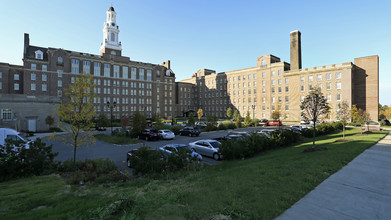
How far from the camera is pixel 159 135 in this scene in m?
25.7

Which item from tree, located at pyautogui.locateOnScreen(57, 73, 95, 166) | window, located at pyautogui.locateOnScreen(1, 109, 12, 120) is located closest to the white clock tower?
window, located at pyautogui.locateOnScreen(1, 109, 12, 120)

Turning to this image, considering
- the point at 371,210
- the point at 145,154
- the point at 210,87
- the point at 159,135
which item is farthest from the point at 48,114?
the point at 210,87

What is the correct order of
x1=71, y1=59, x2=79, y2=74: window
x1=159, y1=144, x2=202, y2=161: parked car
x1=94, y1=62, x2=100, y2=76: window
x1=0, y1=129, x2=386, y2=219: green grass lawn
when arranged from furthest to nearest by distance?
x1=94, y1=62, x2=100, y2=76: window → x1=71, y1=59, x2=79, y2=74: window → x1=159, y1=144, x2=202, y2=161: parked car → x1=0, y1=129, x2=386, y2=219: green grass lawn

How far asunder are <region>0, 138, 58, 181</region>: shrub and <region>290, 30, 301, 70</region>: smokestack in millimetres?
68864

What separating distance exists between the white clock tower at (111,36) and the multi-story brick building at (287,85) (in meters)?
39.5

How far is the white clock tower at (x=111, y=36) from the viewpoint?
7175 centimetres

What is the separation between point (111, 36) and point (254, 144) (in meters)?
77.1

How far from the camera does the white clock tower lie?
71.8 m

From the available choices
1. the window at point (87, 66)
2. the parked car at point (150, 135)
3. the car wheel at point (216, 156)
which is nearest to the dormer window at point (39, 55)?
the window at point (87, 66)

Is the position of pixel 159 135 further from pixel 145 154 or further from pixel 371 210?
pixel 371 210

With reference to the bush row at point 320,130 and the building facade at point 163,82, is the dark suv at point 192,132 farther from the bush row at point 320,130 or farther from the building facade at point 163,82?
the building facade at point 163,82

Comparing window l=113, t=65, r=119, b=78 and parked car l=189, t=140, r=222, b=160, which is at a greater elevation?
window l=113, t=65, r=119, b=78

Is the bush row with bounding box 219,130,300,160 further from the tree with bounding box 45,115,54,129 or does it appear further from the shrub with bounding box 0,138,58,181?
the tree with bounding box 45,115,54,129

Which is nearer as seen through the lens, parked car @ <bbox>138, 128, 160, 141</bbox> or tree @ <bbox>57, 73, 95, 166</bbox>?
tree @ <bbox>57, 73, 95, 166</bbox>
